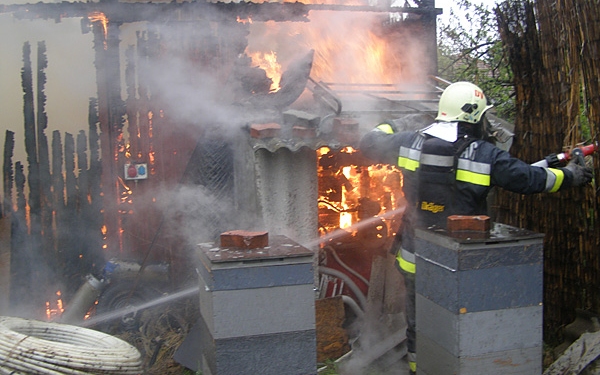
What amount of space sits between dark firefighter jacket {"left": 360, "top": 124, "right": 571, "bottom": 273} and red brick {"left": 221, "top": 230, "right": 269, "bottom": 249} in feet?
5.23

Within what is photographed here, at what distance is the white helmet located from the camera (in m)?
4.95

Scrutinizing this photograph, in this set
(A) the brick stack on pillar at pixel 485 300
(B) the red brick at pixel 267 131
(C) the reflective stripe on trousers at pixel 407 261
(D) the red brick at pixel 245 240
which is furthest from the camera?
(B) the red brick at pixel 267 131

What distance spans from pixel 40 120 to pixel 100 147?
0.79 meters

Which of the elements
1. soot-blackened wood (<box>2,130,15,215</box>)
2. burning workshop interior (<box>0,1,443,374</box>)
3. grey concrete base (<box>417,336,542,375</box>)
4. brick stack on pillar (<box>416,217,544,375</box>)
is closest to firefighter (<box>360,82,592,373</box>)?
brick stack on pillar (<box>416,217,544,375</box>)

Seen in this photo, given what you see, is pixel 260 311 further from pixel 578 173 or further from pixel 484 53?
pixel 484 53

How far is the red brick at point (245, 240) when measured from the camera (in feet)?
14.1

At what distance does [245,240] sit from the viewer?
169 inches

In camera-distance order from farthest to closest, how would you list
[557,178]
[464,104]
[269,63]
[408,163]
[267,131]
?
[269,63] → [267,131] → [408,163] → [464,104] → [557,178]

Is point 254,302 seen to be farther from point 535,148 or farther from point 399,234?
point 535,148

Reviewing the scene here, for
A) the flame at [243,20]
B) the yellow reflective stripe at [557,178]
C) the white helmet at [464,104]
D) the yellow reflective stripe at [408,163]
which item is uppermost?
the flame at [243,20]

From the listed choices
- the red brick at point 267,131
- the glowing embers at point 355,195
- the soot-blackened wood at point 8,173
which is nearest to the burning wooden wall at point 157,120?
the soot-blackened wood at point 8,173

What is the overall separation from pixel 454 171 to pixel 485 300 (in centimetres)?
119

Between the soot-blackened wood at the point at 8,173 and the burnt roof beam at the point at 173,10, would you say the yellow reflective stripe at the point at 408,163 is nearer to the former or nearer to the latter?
the burnt roof beam at the point at 173,10

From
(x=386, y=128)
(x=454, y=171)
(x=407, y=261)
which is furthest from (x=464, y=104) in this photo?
(x=407, y=261)
